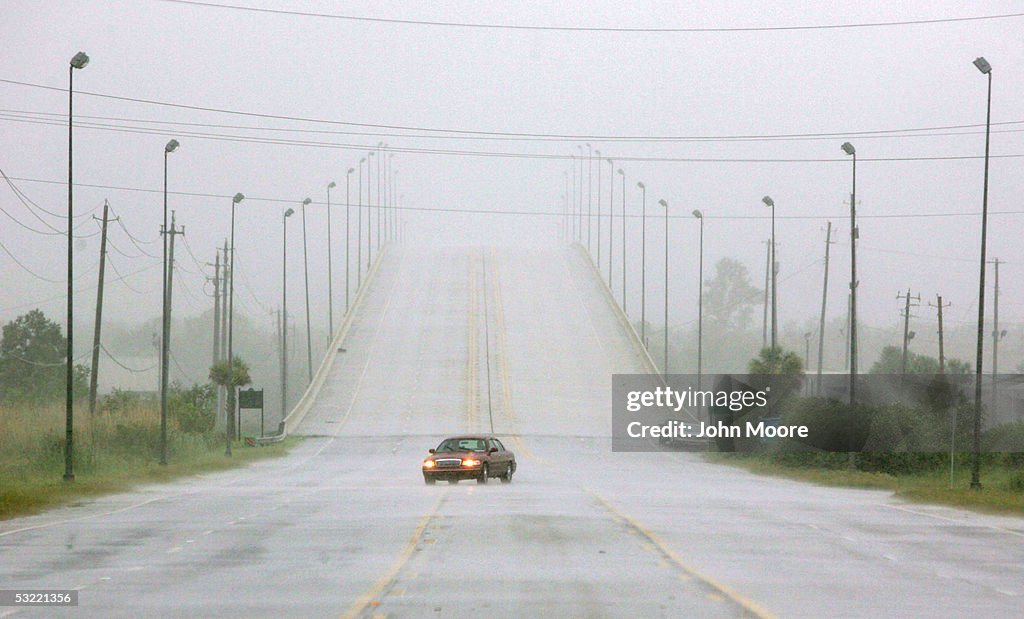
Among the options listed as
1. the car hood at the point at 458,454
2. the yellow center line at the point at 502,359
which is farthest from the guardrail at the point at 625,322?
the car hood at the point at 458,454

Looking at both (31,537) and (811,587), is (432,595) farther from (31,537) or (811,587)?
(31,537)

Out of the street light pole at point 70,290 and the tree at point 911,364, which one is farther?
the tree at point 911,364

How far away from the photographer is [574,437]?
234 ft

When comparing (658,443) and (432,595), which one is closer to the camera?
(432,595)

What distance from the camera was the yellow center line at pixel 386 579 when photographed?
1343 cm

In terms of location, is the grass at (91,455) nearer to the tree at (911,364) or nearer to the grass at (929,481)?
the grass at (929,481)

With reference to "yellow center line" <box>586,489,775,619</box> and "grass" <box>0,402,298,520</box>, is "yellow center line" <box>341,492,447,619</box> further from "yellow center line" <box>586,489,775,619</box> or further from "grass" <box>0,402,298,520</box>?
"grass" <box>0,402,298,520</box>

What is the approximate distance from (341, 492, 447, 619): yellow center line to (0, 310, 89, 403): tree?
85198 millimetres

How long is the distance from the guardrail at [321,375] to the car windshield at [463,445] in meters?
30.3

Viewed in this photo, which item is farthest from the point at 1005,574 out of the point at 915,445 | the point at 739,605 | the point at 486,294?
the point at 486,294

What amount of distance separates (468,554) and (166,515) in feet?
32.6

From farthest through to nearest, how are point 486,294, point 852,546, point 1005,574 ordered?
point 486,294
point 852,546
point 1005,574

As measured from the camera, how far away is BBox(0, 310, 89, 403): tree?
10394 centimetres

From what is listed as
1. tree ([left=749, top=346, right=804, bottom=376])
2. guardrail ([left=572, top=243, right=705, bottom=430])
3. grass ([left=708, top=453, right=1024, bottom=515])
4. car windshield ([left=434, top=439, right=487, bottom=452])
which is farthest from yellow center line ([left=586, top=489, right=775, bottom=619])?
guardrail ([left=572, top=243, right=705, bottom=430])
